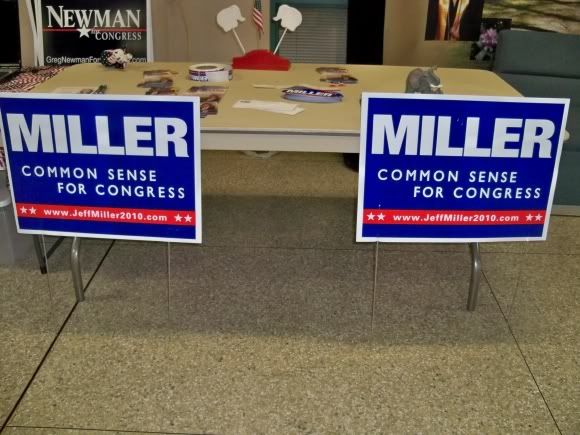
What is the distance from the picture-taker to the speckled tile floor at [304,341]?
208 cm

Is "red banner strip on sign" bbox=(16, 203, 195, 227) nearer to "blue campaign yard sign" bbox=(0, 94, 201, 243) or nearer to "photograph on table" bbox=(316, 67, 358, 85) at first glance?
"blue campaign yard sign" bbox=(0, 94, 201, 243)

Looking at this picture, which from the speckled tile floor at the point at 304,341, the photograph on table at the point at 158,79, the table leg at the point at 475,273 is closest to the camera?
the speckled tile floor at the point at 304,341

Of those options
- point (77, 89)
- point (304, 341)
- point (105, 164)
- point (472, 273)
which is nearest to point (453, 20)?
point (472, 273)

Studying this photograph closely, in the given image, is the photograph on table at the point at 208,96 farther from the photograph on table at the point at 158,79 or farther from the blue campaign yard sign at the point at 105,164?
the blue campaign yard sign at the point at 105,164

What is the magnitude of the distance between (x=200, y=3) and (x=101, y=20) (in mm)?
1248

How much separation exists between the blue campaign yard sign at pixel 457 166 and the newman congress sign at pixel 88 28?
1.84 metres

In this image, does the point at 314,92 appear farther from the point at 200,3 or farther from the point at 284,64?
the point at 200,3

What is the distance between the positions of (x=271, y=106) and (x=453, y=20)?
219 cm

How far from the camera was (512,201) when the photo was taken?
7.51 feet

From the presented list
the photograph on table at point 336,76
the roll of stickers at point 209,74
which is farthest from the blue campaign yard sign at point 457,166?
the roll of stickers at point 209,74

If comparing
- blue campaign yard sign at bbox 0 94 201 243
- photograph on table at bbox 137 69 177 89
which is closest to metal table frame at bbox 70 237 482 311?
blue campaign yard sign at bbox 0 94 201 243

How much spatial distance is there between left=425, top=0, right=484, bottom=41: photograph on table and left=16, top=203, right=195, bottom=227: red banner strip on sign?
8.89 feet

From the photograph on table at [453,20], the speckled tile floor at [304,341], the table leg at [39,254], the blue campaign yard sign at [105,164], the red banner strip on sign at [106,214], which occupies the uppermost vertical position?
the photograph on table at [453,20]

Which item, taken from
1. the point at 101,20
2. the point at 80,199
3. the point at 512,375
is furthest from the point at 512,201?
the point at 101,20
